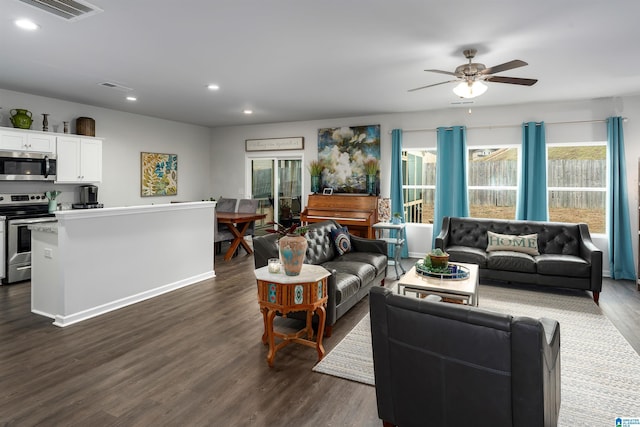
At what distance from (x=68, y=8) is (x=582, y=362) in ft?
15.2

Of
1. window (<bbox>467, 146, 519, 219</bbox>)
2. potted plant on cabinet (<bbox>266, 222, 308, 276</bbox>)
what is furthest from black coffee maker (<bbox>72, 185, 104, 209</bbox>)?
window (<bbox>467, 146, 519, 219</bbox>)

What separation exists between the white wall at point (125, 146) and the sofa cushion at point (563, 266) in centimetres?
674

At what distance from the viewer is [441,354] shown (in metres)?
1.64

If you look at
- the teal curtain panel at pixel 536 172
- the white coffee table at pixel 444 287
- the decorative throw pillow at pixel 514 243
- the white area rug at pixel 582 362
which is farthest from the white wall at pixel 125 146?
the teal curtain panel at pixel 536 172

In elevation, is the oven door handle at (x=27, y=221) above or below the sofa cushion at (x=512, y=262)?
above

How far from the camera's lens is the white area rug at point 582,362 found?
227 centimetres

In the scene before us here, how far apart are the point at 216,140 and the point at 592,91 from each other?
23.2 ft

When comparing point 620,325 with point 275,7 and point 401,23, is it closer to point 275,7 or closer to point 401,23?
point 401,23

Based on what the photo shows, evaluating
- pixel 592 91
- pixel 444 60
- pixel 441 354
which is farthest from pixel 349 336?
pixel 592 91

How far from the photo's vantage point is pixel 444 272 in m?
3.60

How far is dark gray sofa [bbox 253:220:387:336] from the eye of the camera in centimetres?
339

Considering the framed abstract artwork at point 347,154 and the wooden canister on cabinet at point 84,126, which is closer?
the wooden canister on cabinet at point 84,126

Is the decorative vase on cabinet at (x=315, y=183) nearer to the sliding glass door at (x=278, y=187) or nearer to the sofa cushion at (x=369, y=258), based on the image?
Result: the sliding glass door at (x=278, y=187)

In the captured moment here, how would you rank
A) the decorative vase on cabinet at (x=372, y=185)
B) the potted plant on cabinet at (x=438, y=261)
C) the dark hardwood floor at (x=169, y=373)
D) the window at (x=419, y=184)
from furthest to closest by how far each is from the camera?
1. the decorative vase on cabinet at (x=372, y=185)
2. the window at (x=419, y=184)
3. the potted plant on cabinet at (x=438, y=261)
4. the dark hardwood floor at (x=169, y=373)
